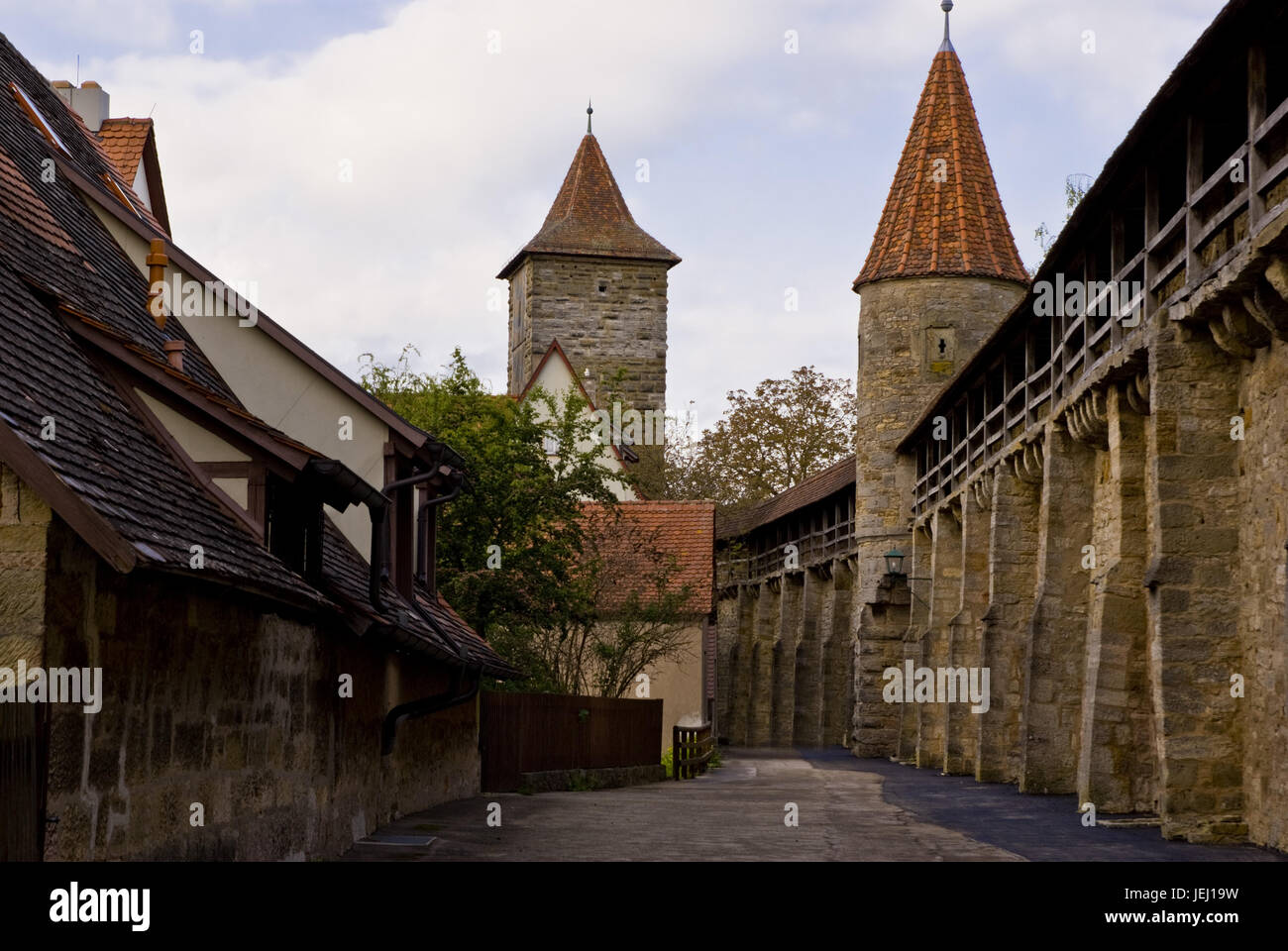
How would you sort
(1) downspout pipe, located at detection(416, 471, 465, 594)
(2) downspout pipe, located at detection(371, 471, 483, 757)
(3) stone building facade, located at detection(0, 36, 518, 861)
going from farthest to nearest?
(1) downspout pipe, located at detection(416, 471, 465, 594) → (2) downspout pipe, located at detection(371, 471, 483, 757) → (3) stone building facade, located at detection(0, 36, 518, 861)

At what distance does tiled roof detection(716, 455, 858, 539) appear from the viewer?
44062 mm

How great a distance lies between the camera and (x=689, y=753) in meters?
28.9

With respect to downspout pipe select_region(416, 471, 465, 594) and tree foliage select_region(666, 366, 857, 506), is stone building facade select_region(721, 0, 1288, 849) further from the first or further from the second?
tree foliage select_region(666, 366, 857, 506)

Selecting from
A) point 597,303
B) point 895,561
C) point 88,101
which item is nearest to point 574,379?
point 597,303

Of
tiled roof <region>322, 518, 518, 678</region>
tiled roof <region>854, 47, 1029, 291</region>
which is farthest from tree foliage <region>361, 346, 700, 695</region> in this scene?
tiled roof <region>854, 47, 1029, 291</region>

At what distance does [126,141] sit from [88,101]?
38.1 inches

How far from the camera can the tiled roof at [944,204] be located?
39469 millimetres

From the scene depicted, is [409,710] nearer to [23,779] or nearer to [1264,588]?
[1264,588]

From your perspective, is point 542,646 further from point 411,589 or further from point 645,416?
point 645,416

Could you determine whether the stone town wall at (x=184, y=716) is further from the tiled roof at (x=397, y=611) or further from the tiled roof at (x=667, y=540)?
the tiled roof at (x=667, y=540)

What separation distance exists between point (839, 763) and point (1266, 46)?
79.4ft

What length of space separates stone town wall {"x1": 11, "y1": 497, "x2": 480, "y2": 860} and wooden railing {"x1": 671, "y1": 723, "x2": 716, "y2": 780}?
15.3 metres

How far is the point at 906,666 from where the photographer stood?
36.5 m
